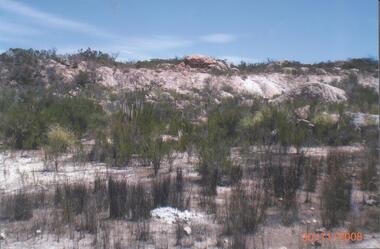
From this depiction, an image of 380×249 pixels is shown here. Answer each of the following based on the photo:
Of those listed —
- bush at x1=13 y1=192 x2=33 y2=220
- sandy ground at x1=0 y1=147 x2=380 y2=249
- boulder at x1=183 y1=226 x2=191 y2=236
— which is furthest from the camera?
bush at x1=13 y1=192 x2=33 y2=220

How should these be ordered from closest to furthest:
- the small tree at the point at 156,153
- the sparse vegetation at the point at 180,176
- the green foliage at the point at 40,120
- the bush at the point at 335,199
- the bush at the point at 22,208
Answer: the sparse vegetation at the point at 180,176 → the bush at the point at 335,199 → the bush at the point at 22,208 → the small tree at the point at 156,153 → the green foliage at the point at 40,120

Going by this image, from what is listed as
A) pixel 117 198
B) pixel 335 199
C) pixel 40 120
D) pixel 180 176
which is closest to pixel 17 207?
pixel 117 198

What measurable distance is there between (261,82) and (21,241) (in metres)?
33.6

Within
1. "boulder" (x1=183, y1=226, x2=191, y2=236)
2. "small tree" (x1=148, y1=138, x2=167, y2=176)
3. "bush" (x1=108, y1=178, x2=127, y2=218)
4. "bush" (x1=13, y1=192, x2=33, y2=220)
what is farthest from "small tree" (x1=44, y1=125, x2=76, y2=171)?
"boulder" (x1=183, y1=226, x2=191, y2=236)

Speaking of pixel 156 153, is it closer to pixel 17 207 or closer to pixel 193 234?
pixel 17 207

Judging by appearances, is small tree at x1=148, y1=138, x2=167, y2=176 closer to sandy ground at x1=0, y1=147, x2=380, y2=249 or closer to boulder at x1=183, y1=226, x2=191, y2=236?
sandy ground at x1=0, y1=147, x2=380, y2=249

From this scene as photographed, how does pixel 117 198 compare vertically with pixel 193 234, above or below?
above

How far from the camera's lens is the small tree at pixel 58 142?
11.6 m

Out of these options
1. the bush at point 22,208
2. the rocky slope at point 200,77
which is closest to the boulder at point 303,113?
the rocky slope at point 200,77

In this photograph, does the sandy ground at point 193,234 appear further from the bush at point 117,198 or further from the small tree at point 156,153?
the small tree at point 156,153

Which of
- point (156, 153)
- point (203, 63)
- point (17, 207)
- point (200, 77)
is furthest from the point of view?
point (203, 63)

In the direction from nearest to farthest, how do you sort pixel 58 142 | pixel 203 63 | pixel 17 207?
pixel 17 207, pixel 58 142, pixel 203 63

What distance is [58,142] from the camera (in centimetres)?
1256

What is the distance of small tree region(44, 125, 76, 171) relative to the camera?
11.6 meters
